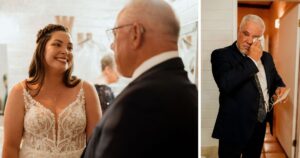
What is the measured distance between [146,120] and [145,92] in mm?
103

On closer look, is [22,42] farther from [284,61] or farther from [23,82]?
[284,61]

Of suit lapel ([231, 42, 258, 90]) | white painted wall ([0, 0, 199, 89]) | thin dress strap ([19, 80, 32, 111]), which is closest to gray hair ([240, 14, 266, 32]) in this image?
suit lapel ([231, 42, 258, 90])

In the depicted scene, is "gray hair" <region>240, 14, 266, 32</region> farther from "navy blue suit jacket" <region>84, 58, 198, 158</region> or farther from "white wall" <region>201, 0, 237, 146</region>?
"navy blue suit jacket" <region>84, 58, 198, 158</region>

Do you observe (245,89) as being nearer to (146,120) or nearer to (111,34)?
(146,120)

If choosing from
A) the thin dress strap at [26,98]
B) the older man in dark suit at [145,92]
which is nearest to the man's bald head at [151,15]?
the older man in dark suit at [145,92]

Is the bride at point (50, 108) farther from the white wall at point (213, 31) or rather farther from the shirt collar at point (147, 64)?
the white wall at point (213, 31)

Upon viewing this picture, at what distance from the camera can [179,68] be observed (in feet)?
3.53

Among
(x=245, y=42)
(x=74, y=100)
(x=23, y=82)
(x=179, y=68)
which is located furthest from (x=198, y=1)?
(x=23, y=82)

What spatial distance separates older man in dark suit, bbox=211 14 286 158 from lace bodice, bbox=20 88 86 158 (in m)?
0.82

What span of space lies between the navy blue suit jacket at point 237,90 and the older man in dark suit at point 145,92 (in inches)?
20.3

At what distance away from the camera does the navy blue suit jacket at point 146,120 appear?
3.22 ft

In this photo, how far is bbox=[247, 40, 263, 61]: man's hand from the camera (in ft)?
4.78

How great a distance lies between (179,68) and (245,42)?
0.59 m

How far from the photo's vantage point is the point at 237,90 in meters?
1.50
